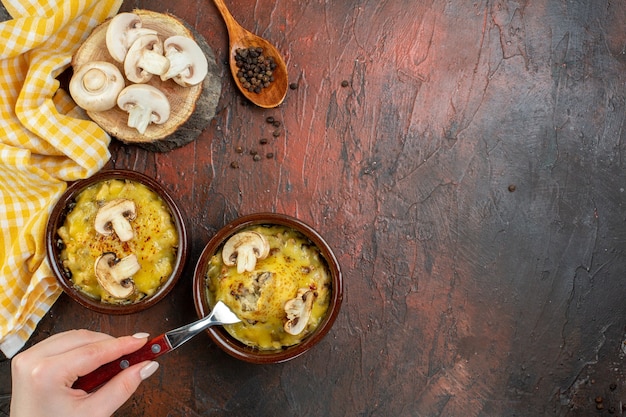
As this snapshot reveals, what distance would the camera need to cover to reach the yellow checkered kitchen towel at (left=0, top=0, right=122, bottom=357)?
2.91 metres

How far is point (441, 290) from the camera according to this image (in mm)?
3277

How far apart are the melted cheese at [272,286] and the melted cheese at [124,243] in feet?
0.86

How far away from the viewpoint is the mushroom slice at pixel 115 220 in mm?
2771

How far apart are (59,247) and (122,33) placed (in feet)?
3.69

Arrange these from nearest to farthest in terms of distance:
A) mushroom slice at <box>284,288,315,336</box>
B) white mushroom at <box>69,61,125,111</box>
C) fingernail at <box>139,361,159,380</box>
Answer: fingernail at <box>139,361,159,380</box>, mushroom slice at <box>284,288,315,336</box>, white mushroom at <box>69,61,125,111</box>

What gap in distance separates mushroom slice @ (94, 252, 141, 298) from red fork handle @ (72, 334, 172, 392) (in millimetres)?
370

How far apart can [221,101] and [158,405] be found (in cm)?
178

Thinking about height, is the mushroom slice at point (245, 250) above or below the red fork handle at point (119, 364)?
above

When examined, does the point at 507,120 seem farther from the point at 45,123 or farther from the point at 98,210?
the point at 45,123

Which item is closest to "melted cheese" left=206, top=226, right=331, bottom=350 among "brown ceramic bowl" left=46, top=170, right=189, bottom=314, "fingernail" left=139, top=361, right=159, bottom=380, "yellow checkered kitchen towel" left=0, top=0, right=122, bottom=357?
"brown ceramic bowl" left=46, top=170, right=189, bottom=314

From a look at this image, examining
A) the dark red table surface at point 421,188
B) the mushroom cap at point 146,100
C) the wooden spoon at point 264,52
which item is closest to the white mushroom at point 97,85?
the mushroom cap at point 146,100

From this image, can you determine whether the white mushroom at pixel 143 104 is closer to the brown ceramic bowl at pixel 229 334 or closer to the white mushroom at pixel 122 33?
the white mushroom at pixel 122 33

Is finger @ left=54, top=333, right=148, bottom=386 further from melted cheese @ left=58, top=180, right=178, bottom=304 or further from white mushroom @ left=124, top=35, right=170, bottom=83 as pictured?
white mushroom @ left=124, top=35, right=170, bottom=83

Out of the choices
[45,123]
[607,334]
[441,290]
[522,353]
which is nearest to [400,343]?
[441,290]
